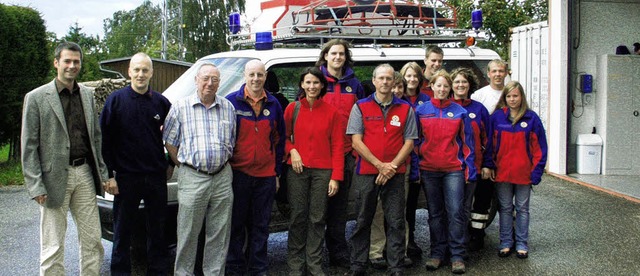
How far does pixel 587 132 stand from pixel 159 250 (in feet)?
27.2

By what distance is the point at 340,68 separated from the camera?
6.16 m

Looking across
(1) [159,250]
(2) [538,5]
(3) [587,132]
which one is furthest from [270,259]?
(2) [538,5]

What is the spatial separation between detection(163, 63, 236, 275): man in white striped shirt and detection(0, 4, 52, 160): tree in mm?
8762

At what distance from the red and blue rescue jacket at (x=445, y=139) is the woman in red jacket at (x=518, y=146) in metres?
0.46

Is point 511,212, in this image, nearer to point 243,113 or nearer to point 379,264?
point 379,264

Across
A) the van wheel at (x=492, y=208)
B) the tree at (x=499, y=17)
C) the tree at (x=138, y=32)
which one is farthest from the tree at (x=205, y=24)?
the van wheel at (x=492, y=208)

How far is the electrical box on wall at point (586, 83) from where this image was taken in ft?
37.2

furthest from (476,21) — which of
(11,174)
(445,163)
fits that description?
(11,174)

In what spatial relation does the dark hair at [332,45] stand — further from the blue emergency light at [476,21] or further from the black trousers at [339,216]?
the blue emergency light at [476,21]

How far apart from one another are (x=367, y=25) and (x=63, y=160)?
3597 millimetres

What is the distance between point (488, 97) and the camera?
6969 millimetres

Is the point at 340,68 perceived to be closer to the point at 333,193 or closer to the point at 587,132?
the point at 333,193

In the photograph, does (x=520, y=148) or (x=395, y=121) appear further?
(x=520, y=148)

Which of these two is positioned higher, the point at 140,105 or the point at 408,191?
the point at 140,105
